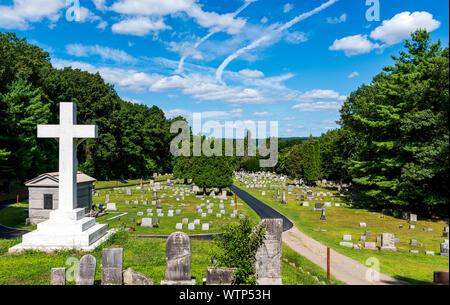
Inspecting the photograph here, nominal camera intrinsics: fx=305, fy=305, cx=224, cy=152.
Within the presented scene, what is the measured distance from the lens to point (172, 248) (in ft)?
33.2

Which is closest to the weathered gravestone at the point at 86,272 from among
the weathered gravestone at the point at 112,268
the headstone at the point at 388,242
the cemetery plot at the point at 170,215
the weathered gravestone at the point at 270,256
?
the weathered gravestone at the point at 112,268

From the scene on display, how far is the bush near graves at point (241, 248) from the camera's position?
998 cm

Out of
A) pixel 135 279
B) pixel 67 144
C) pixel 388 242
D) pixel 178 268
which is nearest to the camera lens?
pixel 135 279

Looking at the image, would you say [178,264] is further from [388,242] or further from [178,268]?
[388,242]

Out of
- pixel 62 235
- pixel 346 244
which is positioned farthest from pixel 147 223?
pixel 346 244

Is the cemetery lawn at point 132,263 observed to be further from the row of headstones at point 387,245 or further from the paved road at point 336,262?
the row of headstones at point 387,245

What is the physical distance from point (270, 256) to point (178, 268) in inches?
123

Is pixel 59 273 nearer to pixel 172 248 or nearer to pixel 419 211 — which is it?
pixel 172 248

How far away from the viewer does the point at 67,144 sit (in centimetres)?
1434

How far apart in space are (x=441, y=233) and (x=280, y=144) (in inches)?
5010

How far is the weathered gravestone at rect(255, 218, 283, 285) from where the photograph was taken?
10.4 m

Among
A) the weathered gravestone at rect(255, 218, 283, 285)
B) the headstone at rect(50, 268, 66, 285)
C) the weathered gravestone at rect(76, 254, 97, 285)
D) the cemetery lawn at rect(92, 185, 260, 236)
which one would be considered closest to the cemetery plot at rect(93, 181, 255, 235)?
the cemetery lawn at rect(92, 185, 260, 236)

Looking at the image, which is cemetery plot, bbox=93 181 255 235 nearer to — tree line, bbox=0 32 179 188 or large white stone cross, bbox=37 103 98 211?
large white stone cross, bbox=37 103 98 211

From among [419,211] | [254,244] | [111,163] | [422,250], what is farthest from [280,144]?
[254,244]
